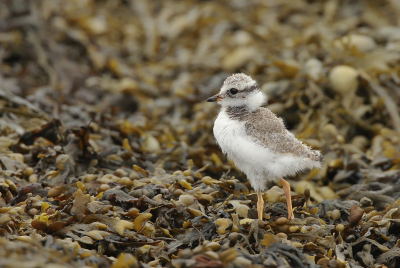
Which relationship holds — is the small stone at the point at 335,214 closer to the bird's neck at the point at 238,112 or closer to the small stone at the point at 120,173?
the bird's neck at the point at 238,112

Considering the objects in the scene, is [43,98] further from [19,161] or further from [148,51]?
[148,51]

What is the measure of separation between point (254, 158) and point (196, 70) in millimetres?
4000

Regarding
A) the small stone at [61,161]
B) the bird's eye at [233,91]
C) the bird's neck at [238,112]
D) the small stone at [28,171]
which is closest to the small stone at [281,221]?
the bird's neck at [238,112]

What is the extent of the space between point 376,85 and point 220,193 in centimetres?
288

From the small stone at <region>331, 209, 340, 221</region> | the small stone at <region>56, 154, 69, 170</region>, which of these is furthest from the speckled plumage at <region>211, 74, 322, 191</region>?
the small stone at <region>56, 154, 69, 170</region>

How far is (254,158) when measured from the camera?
3438mm

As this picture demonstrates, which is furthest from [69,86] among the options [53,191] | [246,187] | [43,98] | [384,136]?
[384,136]

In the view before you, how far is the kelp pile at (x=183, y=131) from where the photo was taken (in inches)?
128

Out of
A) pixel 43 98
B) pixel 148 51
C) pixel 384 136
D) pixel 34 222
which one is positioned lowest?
pixel 34 222

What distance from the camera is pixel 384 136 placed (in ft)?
17.5

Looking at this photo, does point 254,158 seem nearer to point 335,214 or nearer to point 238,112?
point 238,112

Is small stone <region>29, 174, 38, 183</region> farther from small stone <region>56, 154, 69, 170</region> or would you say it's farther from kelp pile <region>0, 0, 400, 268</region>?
small stone <region>56, 154, 69, 170</region>

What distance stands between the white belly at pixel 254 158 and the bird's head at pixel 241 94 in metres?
0.26

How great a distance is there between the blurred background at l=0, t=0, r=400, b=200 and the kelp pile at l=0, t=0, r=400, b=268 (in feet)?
0.08
